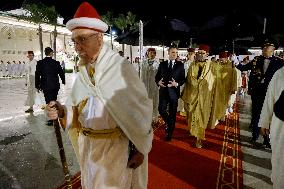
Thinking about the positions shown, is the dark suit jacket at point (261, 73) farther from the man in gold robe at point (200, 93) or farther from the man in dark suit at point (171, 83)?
the man in dark suit at point (171, 83)

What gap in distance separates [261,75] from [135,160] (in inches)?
187

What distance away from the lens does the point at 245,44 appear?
74.0 feet

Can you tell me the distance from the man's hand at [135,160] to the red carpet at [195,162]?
1.85 metres

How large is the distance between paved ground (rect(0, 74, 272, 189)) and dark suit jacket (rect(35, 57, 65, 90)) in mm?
1076

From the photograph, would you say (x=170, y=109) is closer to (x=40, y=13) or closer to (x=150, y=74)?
(x=150, y=74)

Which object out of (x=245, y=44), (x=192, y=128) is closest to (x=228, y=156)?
(x=192, y=128)

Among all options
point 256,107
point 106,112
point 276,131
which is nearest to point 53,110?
point 106,112

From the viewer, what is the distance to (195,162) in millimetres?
5445

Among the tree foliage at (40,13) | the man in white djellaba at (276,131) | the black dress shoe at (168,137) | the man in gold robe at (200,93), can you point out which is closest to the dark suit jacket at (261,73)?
the man in gold robe at (200,93)

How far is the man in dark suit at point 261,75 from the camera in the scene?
6205mm

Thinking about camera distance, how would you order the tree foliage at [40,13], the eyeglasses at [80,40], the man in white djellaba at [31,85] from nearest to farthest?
the eyeglasses at [80,40] < the man in white djellaba at [31,85] < the tree foliage at [40,13]

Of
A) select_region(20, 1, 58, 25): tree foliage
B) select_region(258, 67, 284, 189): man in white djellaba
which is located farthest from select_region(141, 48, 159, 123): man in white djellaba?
select_region(20, 1, 58, 25): tree foliage

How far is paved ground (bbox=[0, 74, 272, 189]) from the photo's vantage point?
453 cm

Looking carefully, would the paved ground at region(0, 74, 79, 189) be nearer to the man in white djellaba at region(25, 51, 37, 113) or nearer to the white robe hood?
the man in white djellaba at region(25, 51, 37, 113)
